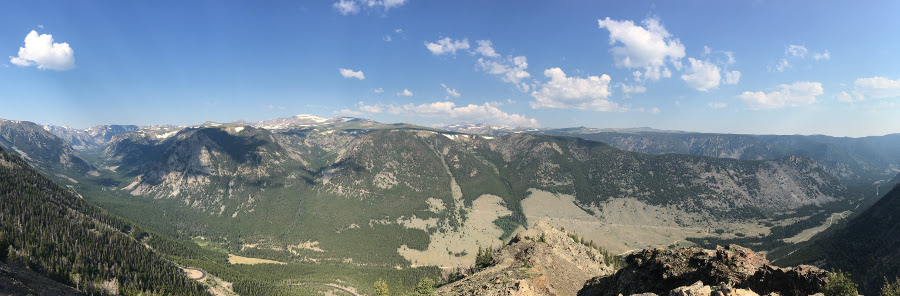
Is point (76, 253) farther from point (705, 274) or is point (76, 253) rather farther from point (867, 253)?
point (867, 253)

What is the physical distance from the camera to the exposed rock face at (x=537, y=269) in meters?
75.2

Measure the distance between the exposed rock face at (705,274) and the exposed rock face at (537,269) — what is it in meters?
14.0

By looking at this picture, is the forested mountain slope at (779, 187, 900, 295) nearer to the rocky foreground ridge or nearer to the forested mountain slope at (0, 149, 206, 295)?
the rocky foreground ridge

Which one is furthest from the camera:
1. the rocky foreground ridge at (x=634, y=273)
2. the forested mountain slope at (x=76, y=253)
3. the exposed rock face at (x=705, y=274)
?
the forested mountain slope at (x=76, y=253)

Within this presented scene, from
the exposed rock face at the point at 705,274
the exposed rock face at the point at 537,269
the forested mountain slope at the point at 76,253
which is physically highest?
the exposed rock face at the point at 705,274

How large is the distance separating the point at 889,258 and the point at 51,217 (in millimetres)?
429909

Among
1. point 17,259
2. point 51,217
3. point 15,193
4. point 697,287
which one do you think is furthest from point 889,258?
point 15,193

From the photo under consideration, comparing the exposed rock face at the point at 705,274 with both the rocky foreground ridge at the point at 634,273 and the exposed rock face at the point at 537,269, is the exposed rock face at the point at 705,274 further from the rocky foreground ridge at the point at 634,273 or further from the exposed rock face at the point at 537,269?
the exposed rock face at the point at 537,269

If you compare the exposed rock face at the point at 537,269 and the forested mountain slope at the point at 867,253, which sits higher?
the exposed rock face at the point at 537,269

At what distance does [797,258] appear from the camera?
187 meters

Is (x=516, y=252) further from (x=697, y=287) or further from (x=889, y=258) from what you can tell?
(x=889, y=258)

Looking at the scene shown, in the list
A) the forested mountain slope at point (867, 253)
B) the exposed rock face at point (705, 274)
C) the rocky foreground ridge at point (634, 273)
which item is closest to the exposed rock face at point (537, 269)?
the rocky foreground ridge at point (634, 273)

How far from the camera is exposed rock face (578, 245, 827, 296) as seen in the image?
129ft

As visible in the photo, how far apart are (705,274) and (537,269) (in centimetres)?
4239
